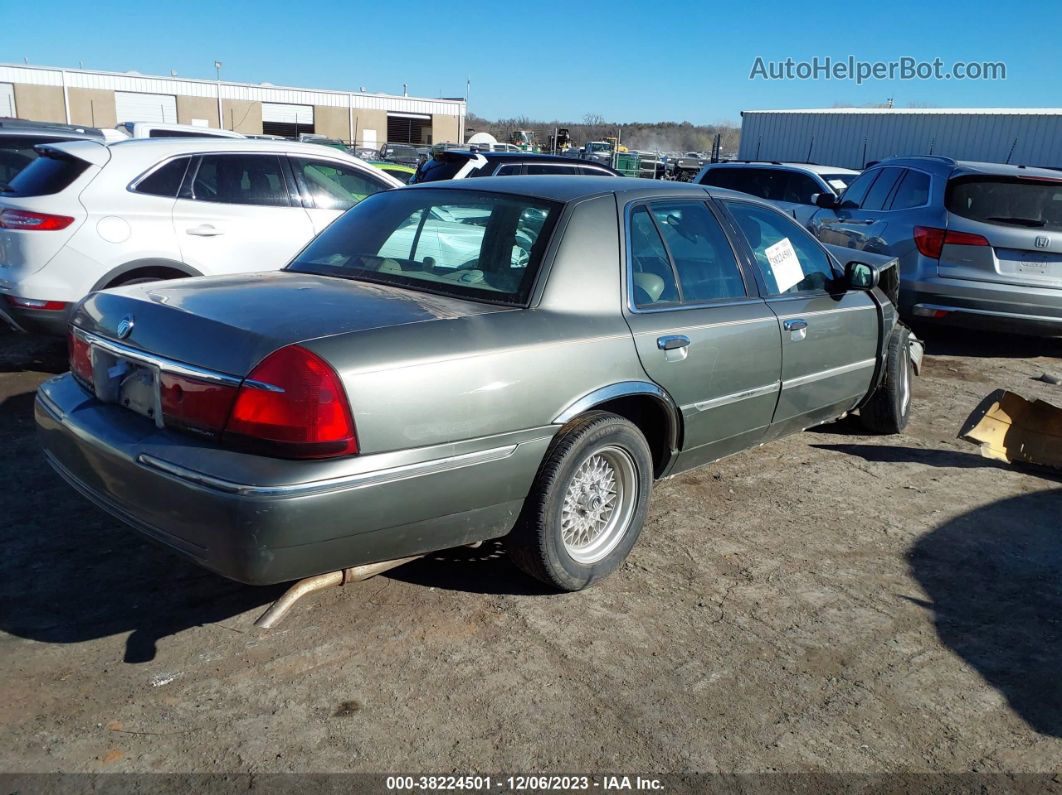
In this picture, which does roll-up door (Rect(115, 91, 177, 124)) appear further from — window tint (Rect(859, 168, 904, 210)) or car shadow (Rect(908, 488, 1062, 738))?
car shadow (Rect(908, 488, 1062, 738))

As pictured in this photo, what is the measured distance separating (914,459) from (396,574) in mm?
3373

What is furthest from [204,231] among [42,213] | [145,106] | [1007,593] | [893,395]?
[145,106]

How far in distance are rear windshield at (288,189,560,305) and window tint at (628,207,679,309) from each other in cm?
40

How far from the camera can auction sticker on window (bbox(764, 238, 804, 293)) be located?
447 centimetres

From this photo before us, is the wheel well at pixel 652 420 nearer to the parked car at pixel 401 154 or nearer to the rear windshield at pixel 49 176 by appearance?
the rear windshield at pixel 49 176

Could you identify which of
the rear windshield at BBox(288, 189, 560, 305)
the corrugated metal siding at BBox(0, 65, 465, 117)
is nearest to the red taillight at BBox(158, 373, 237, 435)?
the rear windshield at BBox(288, 189, 560, 305)

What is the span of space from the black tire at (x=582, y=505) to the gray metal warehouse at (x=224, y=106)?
49.2m

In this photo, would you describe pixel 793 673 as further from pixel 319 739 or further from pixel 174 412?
pixel 174 412

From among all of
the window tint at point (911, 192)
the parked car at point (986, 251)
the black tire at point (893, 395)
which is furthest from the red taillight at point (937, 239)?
the black tire at point (893, 395)

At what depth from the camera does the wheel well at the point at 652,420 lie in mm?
3617

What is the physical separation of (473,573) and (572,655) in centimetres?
70

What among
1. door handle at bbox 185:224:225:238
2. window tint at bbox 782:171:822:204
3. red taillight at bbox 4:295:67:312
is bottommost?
red taillight at bbox 4:295:67:312

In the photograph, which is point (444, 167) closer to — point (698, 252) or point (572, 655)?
point (698, 252)

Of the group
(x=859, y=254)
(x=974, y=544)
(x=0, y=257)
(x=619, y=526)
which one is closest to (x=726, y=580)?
(x=619, y=526)
